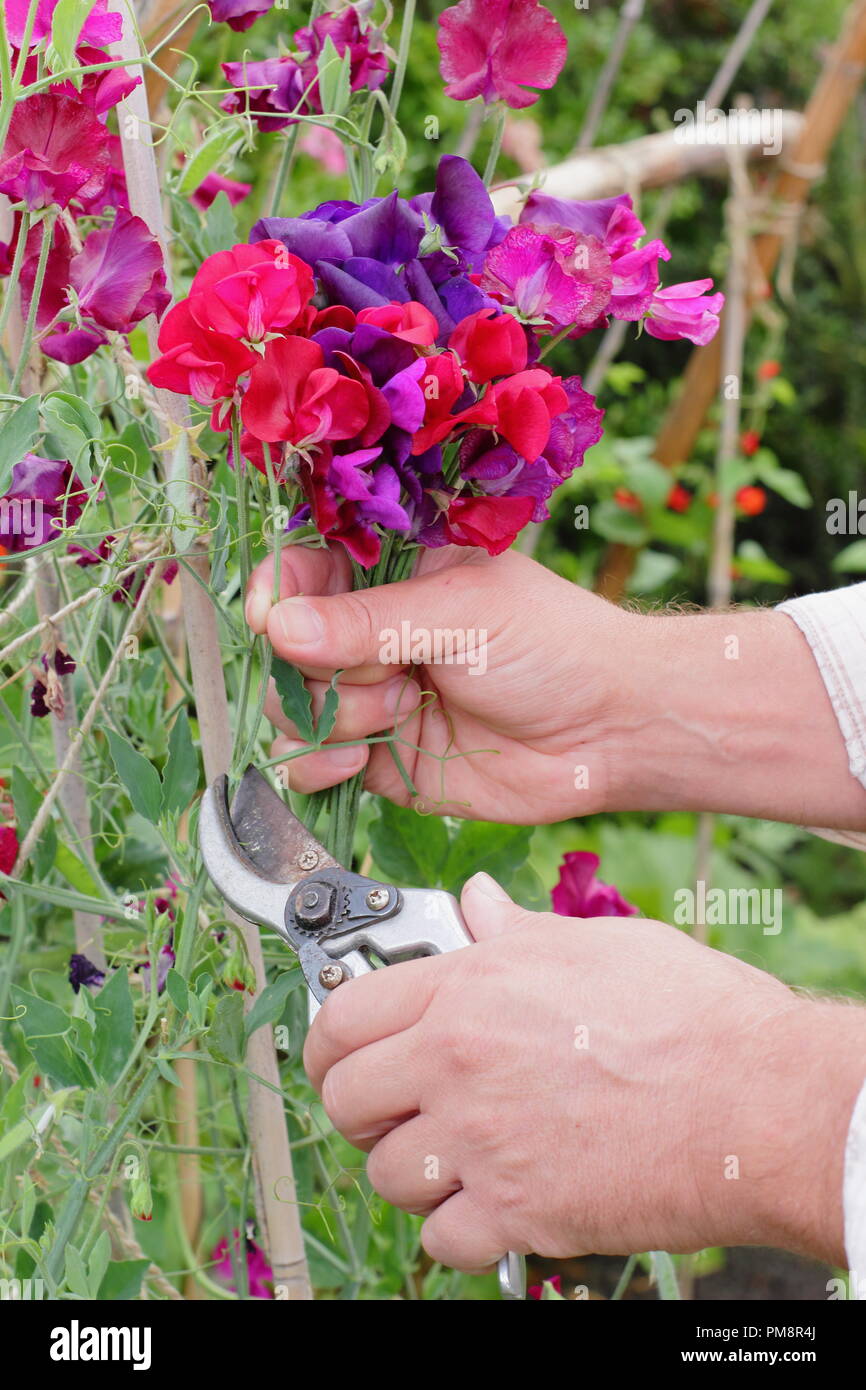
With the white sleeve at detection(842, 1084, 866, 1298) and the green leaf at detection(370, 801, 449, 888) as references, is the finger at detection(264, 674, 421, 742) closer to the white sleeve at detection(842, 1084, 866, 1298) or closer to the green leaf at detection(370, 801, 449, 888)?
the green leaf at detection(370, 801, 449, 888)

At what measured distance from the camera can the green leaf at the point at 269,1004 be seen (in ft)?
2.33

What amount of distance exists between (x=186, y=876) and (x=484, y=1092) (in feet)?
0.67

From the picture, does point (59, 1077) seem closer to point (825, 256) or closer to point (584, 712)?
point (584, 712)

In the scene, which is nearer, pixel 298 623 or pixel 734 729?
pixel 298 623

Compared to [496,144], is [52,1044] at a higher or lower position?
lower

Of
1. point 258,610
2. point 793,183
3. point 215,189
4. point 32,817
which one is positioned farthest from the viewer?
point 793,183

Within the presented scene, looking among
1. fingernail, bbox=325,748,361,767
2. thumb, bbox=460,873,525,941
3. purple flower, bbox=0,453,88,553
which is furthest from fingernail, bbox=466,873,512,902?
purple flower, bbox=0,453,88,553

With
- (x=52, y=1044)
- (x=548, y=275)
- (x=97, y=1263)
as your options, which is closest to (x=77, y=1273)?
(x=97, y=1263)

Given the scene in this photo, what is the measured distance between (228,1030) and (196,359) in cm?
35

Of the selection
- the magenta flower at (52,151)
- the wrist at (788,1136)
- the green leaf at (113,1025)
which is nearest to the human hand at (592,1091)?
the wrist at (788,1136)

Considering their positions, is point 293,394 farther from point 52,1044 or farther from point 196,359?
point 52,1044

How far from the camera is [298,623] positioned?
702 millimetres

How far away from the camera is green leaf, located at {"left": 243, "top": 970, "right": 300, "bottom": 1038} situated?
0.71 m

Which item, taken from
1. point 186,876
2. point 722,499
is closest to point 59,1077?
point 186,876
